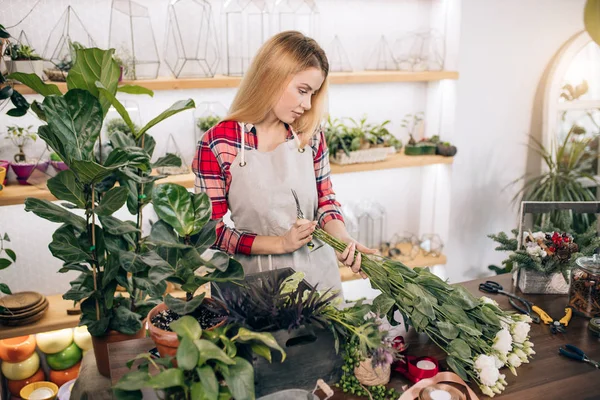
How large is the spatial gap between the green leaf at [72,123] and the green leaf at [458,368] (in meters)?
1.19

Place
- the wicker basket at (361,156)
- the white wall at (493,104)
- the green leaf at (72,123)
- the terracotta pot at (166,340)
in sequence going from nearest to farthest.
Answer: the terracotta pot at (166,340) → the green leaf at (72,123) → the wicker basket at (361,156) → the white wall at (493,104)

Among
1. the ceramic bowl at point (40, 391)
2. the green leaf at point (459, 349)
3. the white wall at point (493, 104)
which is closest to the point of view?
the green leaf at point (459, 349)

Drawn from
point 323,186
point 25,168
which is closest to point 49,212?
point 323,186

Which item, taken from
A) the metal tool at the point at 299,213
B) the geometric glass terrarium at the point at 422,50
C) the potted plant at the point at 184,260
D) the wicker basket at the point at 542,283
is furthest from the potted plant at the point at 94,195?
the geometric glass terrarium at the point at 422,50

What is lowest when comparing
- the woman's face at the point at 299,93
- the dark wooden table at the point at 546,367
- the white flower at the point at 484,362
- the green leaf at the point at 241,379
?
the dark wooden table at the point at 546,367

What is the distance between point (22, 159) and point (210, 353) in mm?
2107

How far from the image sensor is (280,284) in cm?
143

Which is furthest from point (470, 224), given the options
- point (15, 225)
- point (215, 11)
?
point (15, 225)

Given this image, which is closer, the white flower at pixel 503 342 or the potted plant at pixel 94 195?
the white flower at pixel 503 342

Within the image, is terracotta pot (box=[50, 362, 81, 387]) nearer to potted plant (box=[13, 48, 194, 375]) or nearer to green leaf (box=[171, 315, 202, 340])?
potted plant (box=[13, 48, 194, 375])

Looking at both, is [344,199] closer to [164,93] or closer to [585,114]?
[164,93]

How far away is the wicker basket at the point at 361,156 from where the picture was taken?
3145 mm

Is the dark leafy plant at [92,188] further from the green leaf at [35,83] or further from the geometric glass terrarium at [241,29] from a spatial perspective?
the geometric glass terrarium at [241,29]

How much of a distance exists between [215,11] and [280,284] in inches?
78.6
